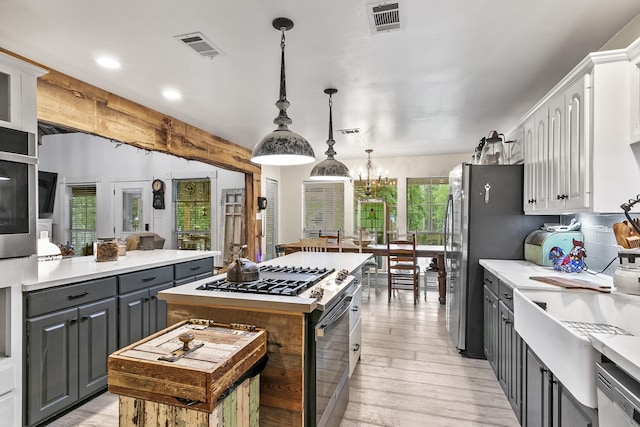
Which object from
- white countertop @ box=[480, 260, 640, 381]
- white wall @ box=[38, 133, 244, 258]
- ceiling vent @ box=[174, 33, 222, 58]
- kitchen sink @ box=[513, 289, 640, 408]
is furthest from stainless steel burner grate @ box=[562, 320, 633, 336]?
white wall @ box=[38, 133, 244, 258]

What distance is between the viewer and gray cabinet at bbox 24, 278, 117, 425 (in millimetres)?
2109

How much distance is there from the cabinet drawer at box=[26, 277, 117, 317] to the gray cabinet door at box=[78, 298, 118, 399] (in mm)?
60

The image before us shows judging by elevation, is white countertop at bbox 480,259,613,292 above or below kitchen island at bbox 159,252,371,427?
above

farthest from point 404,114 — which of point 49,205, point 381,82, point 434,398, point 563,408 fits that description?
point 49,205

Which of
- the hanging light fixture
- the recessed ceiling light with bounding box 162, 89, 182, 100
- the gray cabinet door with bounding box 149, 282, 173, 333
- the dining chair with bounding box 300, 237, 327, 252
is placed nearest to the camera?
the hanging light fixture

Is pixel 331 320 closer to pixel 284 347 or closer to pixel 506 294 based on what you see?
Result: pixel 284 347

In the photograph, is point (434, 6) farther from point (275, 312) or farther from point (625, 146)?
point (275, 312)

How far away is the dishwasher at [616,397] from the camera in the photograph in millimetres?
972

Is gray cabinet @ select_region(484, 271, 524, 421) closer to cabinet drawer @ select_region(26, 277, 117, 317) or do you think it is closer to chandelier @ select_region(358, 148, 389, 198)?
cabinet drawer @ select_region(26, 277, 117, 317)

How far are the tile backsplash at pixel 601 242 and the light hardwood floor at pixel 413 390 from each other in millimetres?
1183

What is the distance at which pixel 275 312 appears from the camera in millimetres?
1666

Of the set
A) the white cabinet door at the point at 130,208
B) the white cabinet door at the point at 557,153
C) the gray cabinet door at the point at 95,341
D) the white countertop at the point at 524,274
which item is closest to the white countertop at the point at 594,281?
the white countertop at the point at 524,274

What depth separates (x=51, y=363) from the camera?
7.22ft

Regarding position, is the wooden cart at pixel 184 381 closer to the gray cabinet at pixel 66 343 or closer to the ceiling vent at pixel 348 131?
the gray cabinet at pixel 66 343
